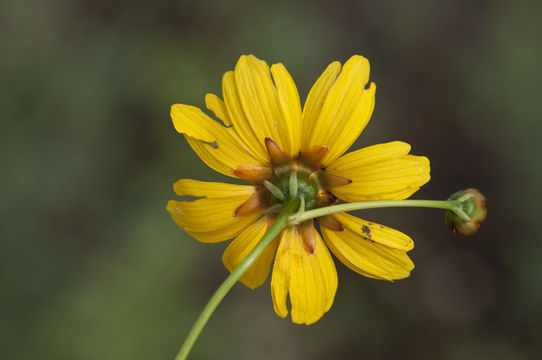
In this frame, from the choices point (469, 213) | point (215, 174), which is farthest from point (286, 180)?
point (215, 174)

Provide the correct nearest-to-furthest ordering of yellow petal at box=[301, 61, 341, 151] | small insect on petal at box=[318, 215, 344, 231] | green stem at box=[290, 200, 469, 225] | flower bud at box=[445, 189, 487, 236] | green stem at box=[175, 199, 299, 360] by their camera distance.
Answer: green stem at box=[175, 199, 299, 360], green stem at box=[290, 200, 469, 225], flower bud at box=[445, 189, 487, 236], yellow petal at box=[301, 61, 341, 151], small insect on petal at box=[318, 215, 344, 231]

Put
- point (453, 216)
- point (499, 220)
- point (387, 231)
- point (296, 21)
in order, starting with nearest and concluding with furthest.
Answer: point (453, 216), point (387, 231), point (296, 21), point (499, 220)

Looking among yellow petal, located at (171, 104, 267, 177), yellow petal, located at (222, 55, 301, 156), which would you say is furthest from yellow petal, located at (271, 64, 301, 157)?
yellow petal, located at (171, 104, 267, 177)

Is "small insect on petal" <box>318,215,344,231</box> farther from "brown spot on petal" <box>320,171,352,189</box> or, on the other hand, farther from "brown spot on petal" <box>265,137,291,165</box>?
"brown spot on petal" <box>265,137,291,165</box>

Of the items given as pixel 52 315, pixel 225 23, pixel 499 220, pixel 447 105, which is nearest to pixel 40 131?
pixel 52 315

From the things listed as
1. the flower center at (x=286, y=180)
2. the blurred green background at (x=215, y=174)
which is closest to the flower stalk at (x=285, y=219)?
the flower center at (x=286, y=180)

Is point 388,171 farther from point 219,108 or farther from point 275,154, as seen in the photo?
point 219,108

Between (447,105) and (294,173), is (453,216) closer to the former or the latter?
(294,173)
